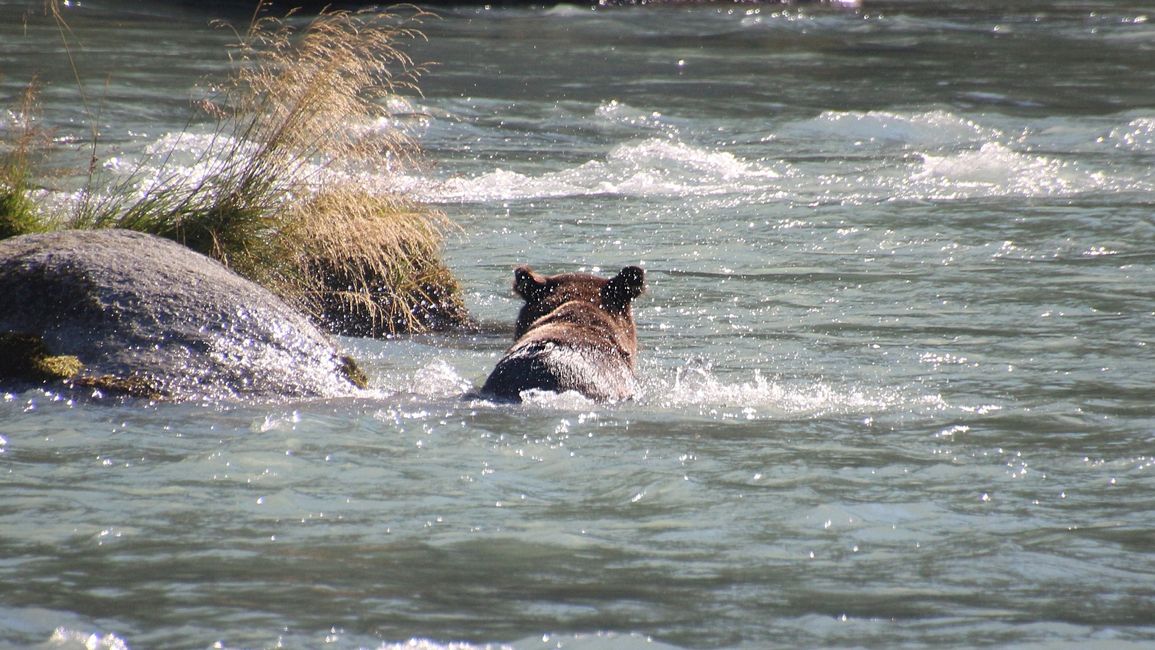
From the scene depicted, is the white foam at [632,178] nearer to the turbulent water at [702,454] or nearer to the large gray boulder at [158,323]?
the turbulent water at [702,454]

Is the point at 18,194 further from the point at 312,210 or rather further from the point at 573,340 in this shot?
the point at 573,340

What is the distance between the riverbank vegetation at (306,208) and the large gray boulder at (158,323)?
4.13 feet

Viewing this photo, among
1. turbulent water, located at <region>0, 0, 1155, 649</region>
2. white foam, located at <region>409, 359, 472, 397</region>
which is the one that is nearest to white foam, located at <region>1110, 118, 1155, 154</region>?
turbulent water, located at <region>0, 0, 1155, 649</region>

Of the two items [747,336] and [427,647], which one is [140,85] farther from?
[427,647]

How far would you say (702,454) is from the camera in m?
6.67

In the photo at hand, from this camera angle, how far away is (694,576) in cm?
507

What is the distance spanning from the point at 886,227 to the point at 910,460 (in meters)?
8.52

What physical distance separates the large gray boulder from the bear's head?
130 centimetres

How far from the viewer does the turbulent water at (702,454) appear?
475 centimetres

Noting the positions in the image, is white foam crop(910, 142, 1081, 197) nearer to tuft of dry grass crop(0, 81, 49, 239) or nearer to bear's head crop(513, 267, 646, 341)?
bear's head crop(513, 267, 646, 341)

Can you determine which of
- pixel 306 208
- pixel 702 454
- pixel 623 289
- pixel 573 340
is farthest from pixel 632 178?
pixel 702 454

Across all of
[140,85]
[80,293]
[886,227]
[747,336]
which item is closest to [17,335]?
[80,293]

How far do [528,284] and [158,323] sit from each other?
2236 mm

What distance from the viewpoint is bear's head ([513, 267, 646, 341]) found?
8.84 meters
